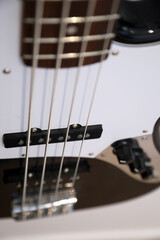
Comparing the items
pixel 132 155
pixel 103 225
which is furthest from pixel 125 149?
pixel 103 225

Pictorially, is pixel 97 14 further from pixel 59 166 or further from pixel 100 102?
pixel 59 166

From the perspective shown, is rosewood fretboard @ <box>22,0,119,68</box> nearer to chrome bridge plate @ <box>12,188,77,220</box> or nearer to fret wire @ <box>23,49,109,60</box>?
fret wire @ <box>23,49,109,60</box>

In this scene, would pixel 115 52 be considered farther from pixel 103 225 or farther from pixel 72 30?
pixel 103 225

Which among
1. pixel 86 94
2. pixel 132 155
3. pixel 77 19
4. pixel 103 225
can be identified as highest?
pixel 77 19

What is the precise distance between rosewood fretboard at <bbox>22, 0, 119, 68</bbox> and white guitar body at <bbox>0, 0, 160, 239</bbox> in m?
0.01

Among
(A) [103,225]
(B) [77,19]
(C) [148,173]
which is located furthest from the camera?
(A) [103,225]

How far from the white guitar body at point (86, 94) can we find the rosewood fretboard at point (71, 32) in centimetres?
1

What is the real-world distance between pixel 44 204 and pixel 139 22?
38 centimetres

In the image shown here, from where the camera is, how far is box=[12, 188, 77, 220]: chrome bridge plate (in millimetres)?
661

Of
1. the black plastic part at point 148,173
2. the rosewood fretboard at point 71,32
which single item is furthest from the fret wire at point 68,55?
the black plastic part at point 148,173

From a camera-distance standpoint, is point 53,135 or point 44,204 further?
point 44,204

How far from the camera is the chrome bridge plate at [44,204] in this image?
0.66m

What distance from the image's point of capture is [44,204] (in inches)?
26.5

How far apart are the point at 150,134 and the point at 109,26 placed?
243mm
